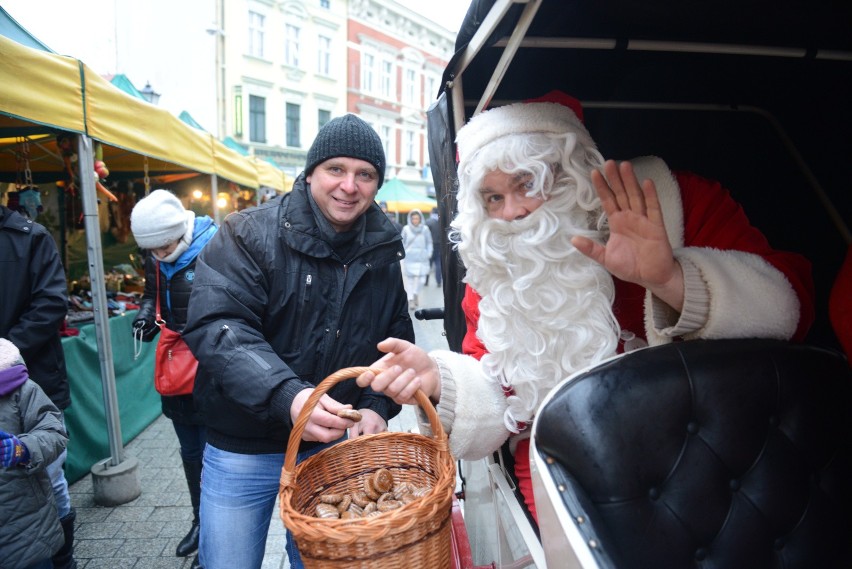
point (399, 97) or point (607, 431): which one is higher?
point (399, 97)

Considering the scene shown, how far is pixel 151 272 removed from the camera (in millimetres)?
2990

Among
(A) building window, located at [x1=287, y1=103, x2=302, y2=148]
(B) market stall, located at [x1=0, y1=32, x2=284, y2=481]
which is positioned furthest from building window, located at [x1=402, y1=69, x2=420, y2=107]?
(B) market stall, located at [x1=0, y1=32, x2=284, y2=481]

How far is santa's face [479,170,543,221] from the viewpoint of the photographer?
1.47 metres

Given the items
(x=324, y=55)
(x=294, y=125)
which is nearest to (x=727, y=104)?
(x=294, y=125)

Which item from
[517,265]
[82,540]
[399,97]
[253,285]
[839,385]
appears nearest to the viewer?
Answer: [839,385]

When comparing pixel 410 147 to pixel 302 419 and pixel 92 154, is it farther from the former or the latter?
pixel 302 419

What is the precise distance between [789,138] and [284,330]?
6.91 feet

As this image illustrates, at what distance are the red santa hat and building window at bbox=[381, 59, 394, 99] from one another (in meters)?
27.7

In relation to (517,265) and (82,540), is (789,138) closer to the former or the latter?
(517,265)

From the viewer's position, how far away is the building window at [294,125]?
74.8 ft

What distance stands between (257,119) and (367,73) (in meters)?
7.53

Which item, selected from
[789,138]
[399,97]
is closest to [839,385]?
[789,138]

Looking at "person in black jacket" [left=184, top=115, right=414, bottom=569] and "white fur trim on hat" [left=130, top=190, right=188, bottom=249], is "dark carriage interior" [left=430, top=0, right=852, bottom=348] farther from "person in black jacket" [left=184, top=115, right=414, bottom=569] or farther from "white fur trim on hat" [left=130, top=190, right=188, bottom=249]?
"white fur trim on hat" [left=130, top=190, right=188, bottom=249]

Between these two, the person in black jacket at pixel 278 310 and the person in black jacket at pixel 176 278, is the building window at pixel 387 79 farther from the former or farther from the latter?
the person in black jacket at pixel 278 310
